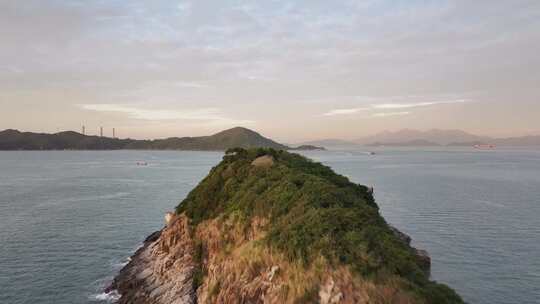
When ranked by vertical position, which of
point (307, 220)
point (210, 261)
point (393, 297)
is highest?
point (307, 220)

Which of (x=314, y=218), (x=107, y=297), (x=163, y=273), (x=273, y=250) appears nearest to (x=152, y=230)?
(x=163, y=273)

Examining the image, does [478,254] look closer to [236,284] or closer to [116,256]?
[236,284]

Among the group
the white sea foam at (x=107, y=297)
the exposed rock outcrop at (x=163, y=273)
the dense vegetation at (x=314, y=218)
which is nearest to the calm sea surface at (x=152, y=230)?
the white sea foam at (x=107, y=297)

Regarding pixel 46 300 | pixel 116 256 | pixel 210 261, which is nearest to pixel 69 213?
pixel 116 256

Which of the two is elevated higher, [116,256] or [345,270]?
[345,270]

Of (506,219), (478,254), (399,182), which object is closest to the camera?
(478,254)

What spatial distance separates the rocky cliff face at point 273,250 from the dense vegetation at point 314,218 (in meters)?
0.07

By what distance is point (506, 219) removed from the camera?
63.6 m

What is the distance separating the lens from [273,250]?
973 inches

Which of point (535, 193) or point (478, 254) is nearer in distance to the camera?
point (478, 254)

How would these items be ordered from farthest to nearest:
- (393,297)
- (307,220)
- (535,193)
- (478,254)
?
1. (535,193)
2. (478,254)
3. (307,220)
4. (393,297)

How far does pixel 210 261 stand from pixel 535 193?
8953 centimetres

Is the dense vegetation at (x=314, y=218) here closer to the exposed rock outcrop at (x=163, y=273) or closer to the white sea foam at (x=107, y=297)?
the exposed rock outcrop at (x=163, y=273)

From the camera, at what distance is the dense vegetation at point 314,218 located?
65.6 feet
